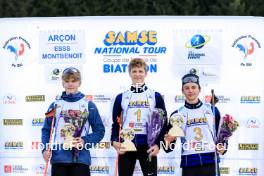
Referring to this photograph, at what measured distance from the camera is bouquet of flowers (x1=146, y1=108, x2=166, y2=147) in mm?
4141

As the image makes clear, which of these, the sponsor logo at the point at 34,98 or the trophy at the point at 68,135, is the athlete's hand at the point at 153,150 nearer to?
the trophy at the point at 68,135

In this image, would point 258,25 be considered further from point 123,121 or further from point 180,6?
point 180,6

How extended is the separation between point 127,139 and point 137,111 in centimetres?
23

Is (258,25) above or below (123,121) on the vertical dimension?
above

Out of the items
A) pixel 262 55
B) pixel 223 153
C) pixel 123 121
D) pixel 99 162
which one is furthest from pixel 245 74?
pixel 99 162

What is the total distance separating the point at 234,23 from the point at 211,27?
17 centimetres

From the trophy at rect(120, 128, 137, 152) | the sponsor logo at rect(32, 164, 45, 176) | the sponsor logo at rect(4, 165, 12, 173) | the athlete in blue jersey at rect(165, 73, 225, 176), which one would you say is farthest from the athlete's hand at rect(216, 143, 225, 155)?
the sponsor logo at rect(4, 165, 12, 173)

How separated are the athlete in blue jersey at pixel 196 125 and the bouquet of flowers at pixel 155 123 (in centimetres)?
7

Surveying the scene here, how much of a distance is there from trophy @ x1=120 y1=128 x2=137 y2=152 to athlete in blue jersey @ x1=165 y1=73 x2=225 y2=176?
0.26 metres

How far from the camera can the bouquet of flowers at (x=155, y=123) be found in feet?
13.6

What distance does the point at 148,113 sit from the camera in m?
4.15

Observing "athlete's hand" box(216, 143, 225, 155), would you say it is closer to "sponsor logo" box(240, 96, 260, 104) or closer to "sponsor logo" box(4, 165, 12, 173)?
"sponsor logo" box(240, 96, 260, 104)
